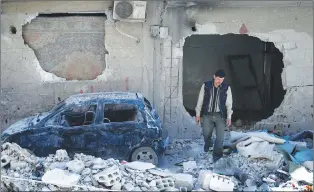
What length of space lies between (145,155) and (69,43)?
13.3ft

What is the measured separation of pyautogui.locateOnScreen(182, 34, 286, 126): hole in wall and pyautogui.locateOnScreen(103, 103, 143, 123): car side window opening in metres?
5.41

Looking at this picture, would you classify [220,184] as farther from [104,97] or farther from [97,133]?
[104,97]

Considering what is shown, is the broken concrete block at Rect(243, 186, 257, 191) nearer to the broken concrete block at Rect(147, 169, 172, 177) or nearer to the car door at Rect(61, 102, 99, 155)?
the broken concrete block at Rect(147, 169, 172, 177)

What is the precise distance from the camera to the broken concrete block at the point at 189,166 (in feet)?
34.7

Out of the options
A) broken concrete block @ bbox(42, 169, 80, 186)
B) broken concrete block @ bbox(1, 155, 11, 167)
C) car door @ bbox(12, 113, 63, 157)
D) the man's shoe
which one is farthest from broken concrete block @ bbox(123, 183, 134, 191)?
the man's shoe

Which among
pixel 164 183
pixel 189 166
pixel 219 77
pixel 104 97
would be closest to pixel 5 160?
pixel 104 97

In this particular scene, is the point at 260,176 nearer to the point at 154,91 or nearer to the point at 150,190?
the point at 150,190

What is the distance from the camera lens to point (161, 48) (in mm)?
13094

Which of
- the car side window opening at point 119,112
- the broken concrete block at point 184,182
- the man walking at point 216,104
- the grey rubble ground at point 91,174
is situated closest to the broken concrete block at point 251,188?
the grey rubble ground at point 91,174

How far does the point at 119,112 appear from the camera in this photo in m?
11.3

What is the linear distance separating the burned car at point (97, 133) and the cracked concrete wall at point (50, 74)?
2.13 meters

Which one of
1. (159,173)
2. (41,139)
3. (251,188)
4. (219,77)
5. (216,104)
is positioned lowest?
(251,188)

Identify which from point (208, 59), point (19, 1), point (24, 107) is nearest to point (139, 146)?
point (24, 107)

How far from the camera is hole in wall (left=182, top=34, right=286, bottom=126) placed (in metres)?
16.6
